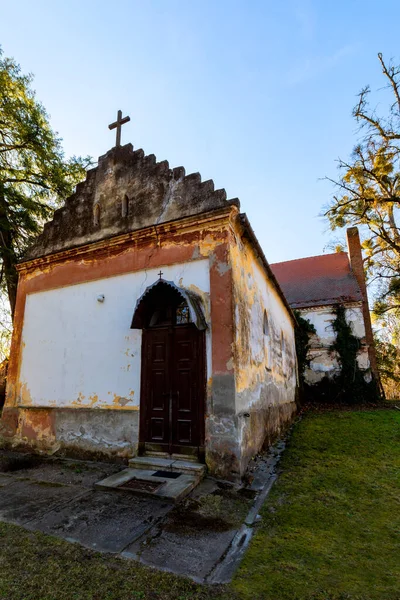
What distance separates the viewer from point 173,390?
6465 mm

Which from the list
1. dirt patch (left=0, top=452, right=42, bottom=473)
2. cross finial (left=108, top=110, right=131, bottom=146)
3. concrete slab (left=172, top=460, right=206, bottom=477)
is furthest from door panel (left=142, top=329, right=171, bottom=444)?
cross finial (left=108, top=110, right=131, bottom=146)

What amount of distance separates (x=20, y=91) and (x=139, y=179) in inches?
381

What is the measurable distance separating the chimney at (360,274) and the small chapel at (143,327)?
12821mm

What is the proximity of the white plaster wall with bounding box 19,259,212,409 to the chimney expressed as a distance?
16796 mm

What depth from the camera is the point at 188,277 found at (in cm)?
673

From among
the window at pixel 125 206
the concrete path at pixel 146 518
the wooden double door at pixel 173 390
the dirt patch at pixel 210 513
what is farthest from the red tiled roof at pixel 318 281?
the dirt patch at pixel 210 513

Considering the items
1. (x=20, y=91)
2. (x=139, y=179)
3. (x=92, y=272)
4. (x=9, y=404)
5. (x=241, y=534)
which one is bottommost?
(x=241, y=534)

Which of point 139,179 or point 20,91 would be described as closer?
point 139,179

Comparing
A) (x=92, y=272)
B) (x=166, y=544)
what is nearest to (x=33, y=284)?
(x=92, y=272)

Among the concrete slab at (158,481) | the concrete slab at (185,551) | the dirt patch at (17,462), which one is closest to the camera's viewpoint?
the concrete slab at (185,551)

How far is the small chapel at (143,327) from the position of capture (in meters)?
6.17

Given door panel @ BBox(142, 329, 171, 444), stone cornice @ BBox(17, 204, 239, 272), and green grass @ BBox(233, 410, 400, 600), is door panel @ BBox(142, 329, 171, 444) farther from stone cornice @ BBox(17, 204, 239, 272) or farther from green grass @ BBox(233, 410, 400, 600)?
green grass @ BBox(233, 410, 400, 600)

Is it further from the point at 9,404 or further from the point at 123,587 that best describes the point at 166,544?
the point at 9,404

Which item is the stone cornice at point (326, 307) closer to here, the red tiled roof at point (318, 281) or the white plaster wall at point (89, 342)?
the red tiled roof at point (318, 281)
